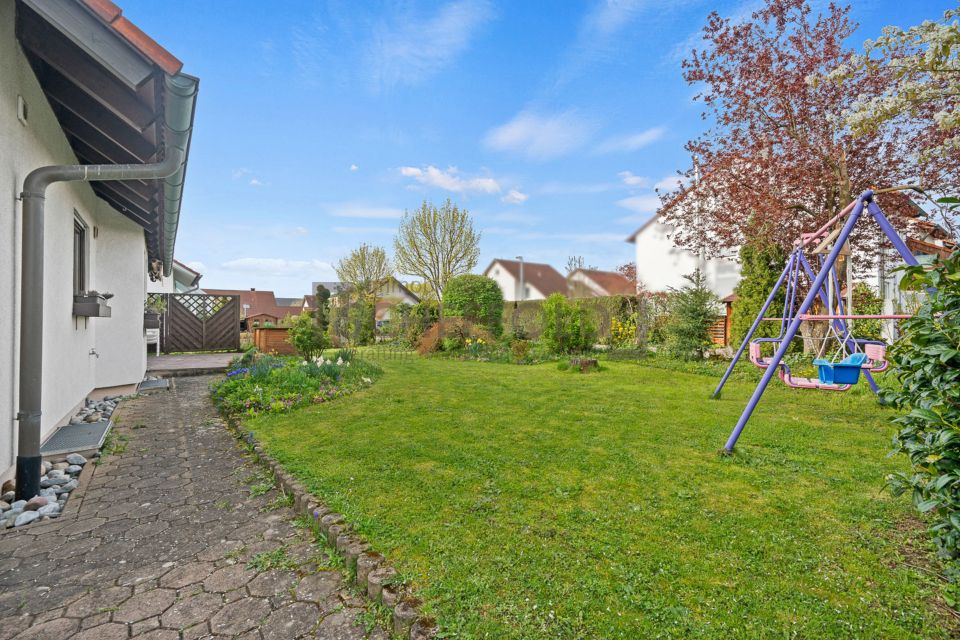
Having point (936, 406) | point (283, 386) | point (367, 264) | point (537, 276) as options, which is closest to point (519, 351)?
point (283, 386)

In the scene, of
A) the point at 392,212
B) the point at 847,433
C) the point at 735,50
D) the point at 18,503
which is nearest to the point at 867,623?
the point at 847,433

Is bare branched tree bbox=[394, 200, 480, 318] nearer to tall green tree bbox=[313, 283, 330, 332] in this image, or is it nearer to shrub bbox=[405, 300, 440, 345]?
shrub bbox=[405, 300, 440, 345]

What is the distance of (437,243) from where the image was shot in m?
23.8

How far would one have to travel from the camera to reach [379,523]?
2.65m

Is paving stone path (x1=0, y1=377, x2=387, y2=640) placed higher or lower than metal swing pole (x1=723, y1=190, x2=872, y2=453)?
lower

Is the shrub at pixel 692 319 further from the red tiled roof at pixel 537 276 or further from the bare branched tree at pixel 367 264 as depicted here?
the red tiled roof at pixel 537 276

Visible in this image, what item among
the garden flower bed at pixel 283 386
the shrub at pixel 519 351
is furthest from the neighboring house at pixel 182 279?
the shrub at pixel 519 351

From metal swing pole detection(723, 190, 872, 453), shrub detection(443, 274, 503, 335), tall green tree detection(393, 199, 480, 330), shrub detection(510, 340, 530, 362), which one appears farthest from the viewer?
tall green tree detection(393, 199, 480, 330)

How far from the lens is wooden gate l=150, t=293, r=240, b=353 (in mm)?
14688

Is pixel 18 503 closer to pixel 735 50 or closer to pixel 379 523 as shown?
pixel 379 523

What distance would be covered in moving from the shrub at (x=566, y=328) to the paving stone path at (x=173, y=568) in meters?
10.0

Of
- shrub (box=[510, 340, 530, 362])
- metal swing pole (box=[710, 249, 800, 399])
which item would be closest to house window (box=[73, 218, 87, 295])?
shrub (box=[510, 340, 530, 362])

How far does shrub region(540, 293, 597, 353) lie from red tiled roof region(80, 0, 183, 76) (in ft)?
36.5

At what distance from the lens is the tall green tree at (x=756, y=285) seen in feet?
33.6
